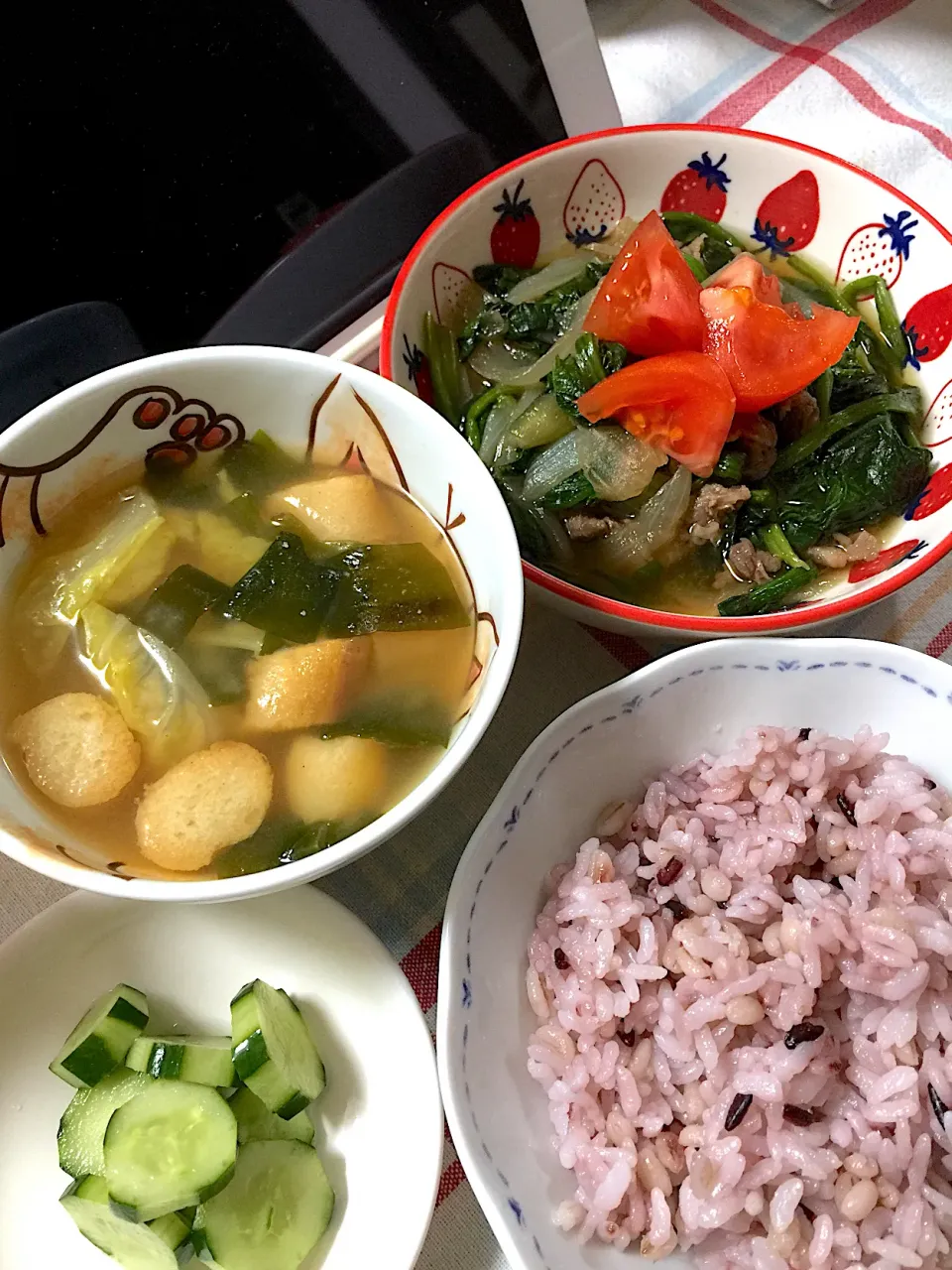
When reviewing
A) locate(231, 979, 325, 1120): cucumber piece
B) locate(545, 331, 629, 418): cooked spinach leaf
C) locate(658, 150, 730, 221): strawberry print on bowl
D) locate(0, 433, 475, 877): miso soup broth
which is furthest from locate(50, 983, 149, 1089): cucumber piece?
locate(658, 150, 730, 221): strawberry print on bowl

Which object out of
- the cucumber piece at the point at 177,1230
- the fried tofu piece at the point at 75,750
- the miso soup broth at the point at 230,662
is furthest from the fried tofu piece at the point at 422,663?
the cucumber piece at the point at 177,1230

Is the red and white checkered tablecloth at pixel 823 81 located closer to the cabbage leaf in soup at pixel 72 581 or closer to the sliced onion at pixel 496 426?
the sliced onion at pixel 496 426

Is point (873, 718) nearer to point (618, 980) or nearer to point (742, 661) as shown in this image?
point (742, 661)

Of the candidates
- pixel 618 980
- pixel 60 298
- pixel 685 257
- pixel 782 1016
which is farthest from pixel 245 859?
pixel 685 257

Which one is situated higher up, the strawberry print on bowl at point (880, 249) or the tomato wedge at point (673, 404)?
the tomato wedge at point (673, 404)

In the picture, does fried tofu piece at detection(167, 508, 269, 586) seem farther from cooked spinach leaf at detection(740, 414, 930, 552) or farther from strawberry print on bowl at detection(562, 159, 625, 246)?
strawberry print on bowl at detection(562, 159, 625, 246)

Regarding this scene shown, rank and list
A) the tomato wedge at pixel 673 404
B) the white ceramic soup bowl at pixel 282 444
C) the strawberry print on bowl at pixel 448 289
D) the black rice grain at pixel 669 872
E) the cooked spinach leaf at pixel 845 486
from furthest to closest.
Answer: the strawberry print on bowl at pixel 448 289 → the cooked spinach leaf at pixel 845 486 → the tomato wedge at pixel 673 404 → the black rice grain at pixel 669 872 → the white ceramic soup bowl at pixel 282 444
